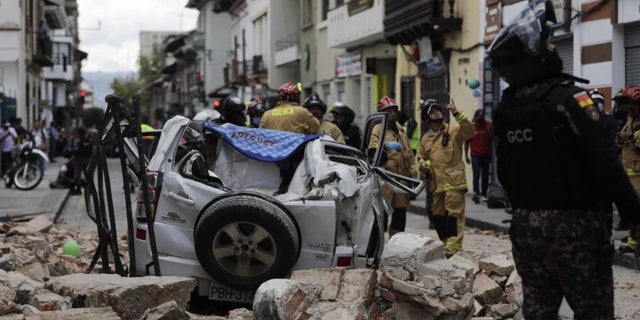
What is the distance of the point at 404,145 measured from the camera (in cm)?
1175

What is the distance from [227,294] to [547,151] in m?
3.74

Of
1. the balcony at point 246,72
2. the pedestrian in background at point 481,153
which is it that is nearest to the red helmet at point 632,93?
the pedestrian in background at point 481,153

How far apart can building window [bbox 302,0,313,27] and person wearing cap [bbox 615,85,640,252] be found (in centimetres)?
2816

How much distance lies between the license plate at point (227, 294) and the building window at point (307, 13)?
31920 millimetres

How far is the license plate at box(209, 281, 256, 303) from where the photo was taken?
7914 millimetres

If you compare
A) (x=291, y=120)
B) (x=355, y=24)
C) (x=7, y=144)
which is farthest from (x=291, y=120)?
(x=355, y=24)

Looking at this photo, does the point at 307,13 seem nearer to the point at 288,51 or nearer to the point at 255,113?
the point at 288,51

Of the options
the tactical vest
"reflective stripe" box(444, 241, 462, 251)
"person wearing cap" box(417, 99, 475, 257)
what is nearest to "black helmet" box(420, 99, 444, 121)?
"person wearing cap" box(417, 99, 475, 257)

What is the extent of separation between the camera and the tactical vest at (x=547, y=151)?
15.3ft

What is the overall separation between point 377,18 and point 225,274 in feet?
70.3

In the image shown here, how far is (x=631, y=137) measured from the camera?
1168 cm

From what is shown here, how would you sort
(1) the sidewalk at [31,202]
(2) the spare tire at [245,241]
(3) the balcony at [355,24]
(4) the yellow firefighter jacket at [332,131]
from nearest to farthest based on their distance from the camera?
(2) the spare tire at [245,241]
(4) the yellow firefighter jacket at [332,131]
(1) the sidewalk at [31,202]
(3) the balcony at [355,24]

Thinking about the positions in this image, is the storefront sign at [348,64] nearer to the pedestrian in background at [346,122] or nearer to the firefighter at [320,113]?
the pedestrian in background at [346,122]

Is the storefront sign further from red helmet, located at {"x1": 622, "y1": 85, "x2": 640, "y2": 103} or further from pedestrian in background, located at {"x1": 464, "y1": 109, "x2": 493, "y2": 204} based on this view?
red helmet, located at {"x1": 622, "y1": 85, "x2": 640, "y2": 103}
